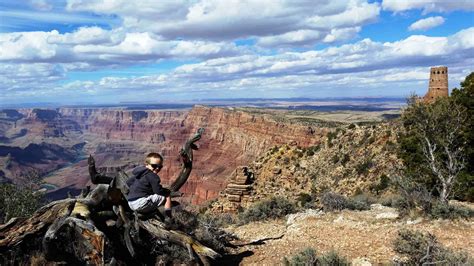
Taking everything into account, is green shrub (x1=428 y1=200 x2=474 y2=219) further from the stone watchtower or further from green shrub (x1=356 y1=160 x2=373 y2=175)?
the stone watchtower

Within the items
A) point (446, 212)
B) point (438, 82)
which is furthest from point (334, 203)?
point (438, 82)

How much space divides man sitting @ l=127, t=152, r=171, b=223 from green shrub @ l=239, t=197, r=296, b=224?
30.9ft

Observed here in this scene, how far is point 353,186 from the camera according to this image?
1374 inches

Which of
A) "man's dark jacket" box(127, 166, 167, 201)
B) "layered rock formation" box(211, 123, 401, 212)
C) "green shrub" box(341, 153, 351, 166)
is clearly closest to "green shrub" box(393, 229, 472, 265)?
"man's dark jacket" box(127, 166, 167, 201)

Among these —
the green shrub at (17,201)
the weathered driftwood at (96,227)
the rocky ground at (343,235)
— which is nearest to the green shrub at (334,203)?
the rocky ground at (343,235)

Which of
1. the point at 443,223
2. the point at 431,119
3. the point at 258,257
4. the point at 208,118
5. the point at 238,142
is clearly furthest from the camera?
the point at 208,118

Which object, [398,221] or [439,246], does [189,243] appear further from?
[398,221]

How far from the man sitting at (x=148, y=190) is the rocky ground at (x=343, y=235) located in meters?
3.87

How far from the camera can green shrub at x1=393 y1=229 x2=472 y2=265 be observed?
8.84 metres

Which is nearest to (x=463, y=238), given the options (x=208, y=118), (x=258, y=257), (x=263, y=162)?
(x=258, y=257)

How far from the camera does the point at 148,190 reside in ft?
25.8

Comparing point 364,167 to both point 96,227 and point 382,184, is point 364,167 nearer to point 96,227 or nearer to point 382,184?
point 382,184

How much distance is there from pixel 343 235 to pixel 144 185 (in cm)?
741

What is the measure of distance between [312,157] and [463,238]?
35.0m
